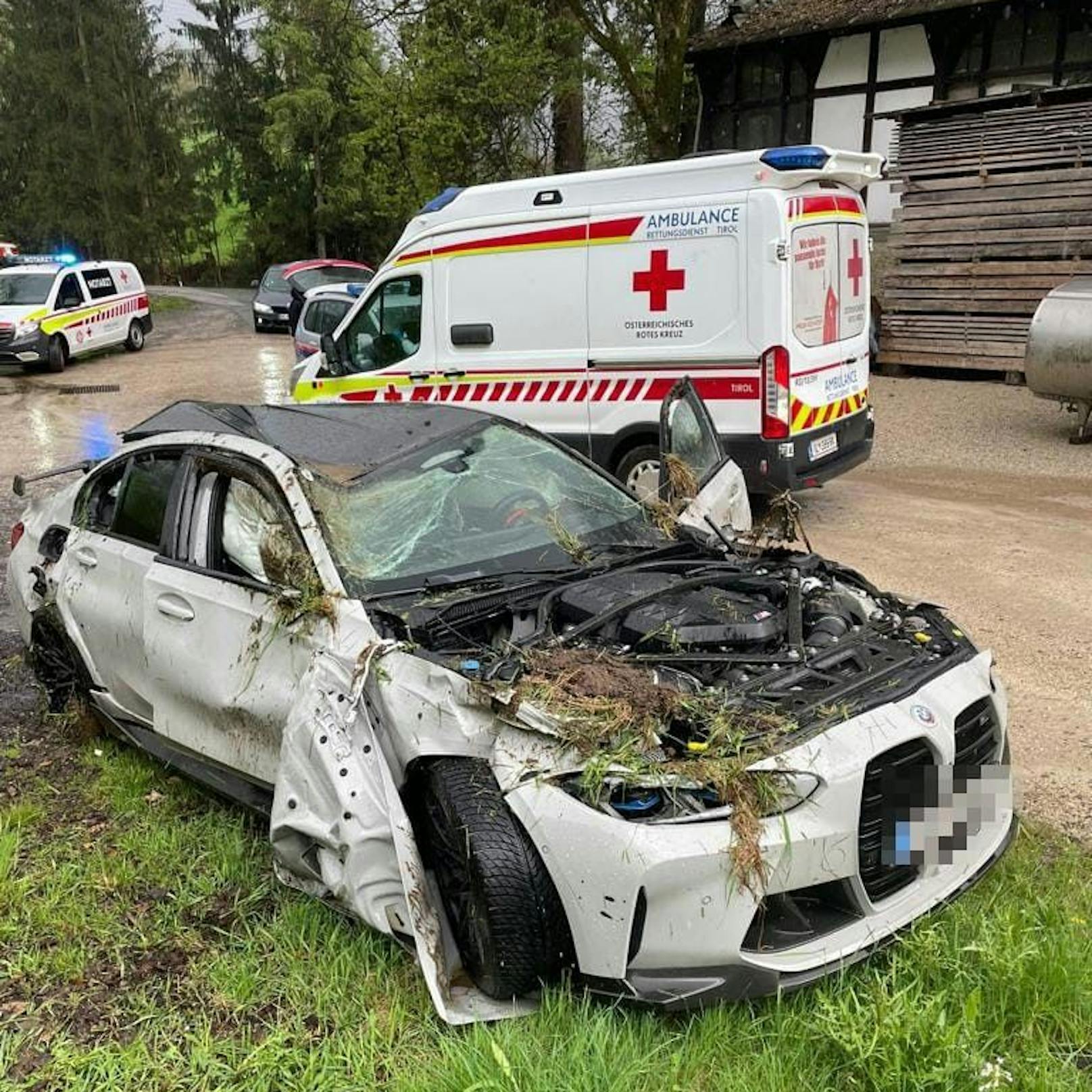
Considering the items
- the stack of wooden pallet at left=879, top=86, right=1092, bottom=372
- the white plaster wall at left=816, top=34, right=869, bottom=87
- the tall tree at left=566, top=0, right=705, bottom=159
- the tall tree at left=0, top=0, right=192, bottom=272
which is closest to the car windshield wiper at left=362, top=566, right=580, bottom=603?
the stack of wooden pallet at left=879, top=86, right=1092, bottom=372

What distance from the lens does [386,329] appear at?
8438mm

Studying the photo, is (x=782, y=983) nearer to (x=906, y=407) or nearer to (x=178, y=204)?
(x=906, y=407)

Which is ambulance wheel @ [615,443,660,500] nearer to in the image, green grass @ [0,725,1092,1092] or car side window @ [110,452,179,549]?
car side window @ [110,452,179,549]

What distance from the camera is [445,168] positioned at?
20.7 meters

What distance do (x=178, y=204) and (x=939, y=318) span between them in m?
36.0

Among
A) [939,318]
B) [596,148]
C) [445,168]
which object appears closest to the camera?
[939,318]

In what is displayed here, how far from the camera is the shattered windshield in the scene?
3.43 m

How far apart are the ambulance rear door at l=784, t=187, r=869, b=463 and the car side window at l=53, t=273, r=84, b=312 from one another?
1526cm

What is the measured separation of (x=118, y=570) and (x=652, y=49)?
17.0m

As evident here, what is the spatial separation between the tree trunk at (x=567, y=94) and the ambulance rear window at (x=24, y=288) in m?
9.20

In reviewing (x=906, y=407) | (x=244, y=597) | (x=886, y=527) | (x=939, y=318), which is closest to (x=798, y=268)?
(x=886, y=527)

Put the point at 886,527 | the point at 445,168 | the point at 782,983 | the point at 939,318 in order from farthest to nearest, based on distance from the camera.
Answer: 1. the point at 445,168
2. the point at 939,318
3. the point at 886,527
4. the point at 782,983

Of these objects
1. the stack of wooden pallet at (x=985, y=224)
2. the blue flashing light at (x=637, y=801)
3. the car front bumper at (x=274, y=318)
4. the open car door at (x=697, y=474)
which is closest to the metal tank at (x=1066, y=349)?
the stack of wooden pallet at (x=985, y=224)

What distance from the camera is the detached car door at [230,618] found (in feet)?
10.6
